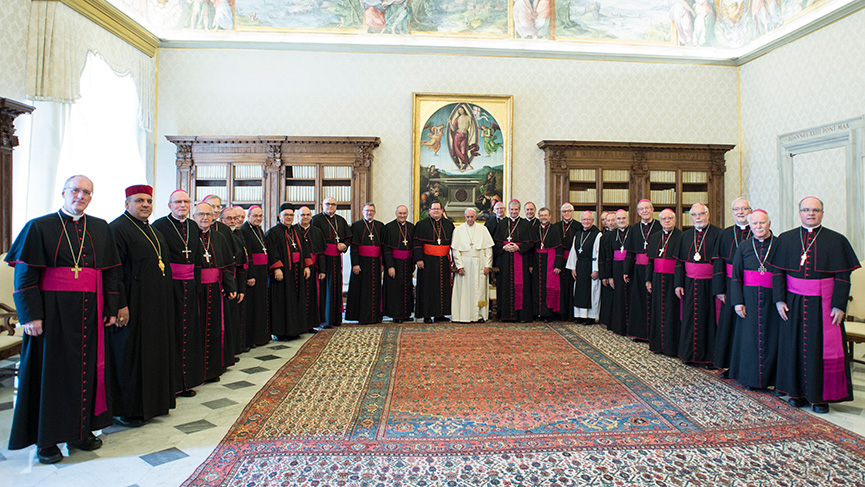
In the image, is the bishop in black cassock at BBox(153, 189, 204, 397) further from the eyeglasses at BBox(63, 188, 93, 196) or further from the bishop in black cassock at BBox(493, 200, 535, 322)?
the bishop in black cassock at BBox(493, 200, 535, 322)

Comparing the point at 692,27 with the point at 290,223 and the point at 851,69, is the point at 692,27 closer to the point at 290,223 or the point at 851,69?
the point at 851,69

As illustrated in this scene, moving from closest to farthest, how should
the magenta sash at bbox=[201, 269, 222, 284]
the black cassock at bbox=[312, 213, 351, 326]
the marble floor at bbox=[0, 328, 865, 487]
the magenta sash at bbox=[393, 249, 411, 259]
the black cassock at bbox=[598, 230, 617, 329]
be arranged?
the marble floor at bbox=[0, 328, 865, 487], the magenta sash at bbox=[201, 269, 222, 284], the black cassock at bbox=[598, 230, 617, 329], the black cassock at bbox=[312, 213, 351, 326], the magenta sash at bbox=[393, 249, 411, 259]

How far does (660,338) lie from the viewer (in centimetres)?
587

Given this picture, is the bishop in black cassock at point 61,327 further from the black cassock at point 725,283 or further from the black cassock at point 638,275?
the black cassock at point 638,275

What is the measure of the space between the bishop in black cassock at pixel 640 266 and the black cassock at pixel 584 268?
1065 millimetres

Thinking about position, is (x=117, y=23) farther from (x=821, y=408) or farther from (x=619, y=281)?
(x=821, y=408)

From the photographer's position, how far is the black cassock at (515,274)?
26.3ft

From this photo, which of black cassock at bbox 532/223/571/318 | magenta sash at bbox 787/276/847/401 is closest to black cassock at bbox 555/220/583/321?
black cassock at bbox 532/223/571/318

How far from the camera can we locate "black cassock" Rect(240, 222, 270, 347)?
20.0 feet

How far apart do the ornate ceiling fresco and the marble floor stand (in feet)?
23.6

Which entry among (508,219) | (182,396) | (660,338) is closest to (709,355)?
(660,338)

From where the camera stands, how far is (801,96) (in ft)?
29.0

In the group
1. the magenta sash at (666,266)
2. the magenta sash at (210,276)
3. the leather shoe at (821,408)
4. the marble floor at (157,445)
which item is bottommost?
the marble floor at (157,445)

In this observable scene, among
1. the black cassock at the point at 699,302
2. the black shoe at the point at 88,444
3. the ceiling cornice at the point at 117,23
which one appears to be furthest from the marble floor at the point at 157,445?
the ceiling cornice at the point at 117,23
